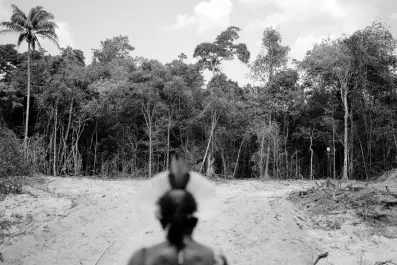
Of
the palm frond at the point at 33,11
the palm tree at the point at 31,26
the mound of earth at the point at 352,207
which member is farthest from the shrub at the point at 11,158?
the mound of earth at the point at 352,207

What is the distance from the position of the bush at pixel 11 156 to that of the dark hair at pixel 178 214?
11430mm

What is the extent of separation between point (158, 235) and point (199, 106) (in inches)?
674

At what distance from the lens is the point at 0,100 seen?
57.8 ft

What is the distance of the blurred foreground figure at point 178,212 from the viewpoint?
2.37ft

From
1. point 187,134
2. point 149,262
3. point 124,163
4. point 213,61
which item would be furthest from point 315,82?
point 149,262

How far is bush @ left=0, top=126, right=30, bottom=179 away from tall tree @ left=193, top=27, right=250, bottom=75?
1229 cm

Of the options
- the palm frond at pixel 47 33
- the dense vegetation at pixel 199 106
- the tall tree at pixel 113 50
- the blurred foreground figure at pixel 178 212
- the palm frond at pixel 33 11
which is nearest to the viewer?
the blurred foreground figure at pixel 178 212

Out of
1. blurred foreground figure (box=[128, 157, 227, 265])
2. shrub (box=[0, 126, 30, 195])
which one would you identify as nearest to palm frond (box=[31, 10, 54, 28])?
shrub (box=[0, 126, 30, 195])

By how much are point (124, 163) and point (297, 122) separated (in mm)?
12768

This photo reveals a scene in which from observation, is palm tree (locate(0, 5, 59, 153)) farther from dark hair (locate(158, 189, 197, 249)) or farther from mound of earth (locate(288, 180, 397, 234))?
dark hair (locate(158, 189, 197, 249))

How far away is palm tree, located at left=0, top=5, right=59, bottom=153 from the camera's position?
603 inches

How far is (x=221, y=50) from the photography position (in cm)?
2077

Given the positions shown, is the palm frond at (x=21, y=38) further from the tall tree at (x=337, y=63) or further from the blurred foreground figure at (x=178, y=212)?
the blurred foreground figure at (x=178, y=212)

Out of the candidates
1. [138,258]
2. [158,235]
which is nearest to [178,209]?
[138,258]
